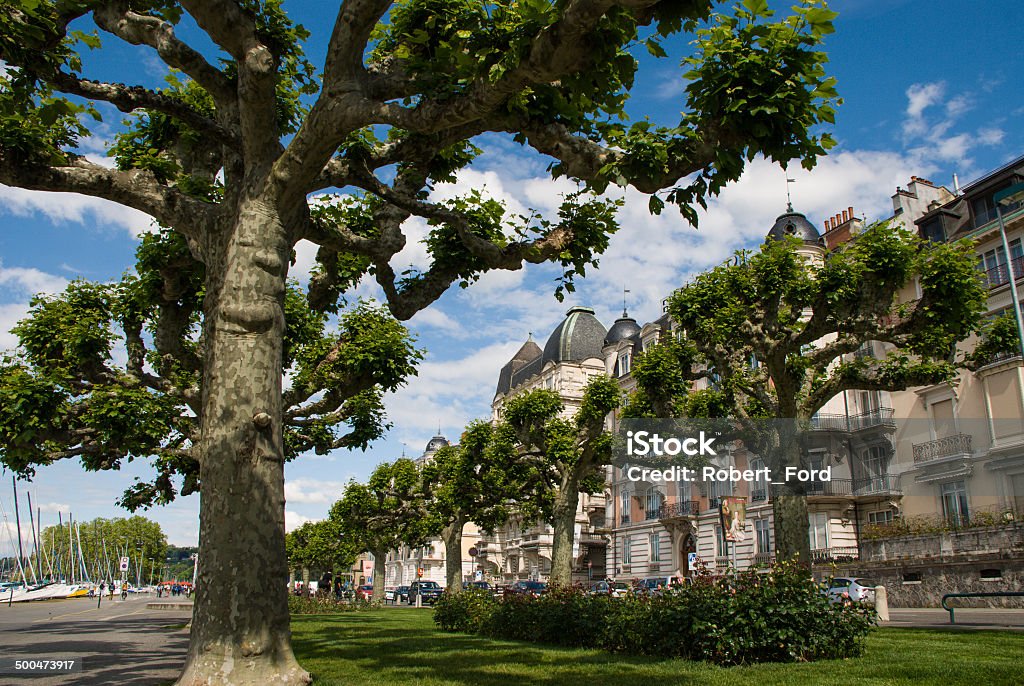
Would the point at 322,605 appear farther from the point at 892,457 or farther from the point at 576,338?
the point at 576,338

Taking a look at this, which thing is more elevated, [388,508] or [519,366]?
[519,366]

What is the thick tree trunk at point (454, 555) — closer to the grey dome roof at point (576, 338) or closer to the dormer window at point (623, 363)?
the dormer window at point (623, 363)

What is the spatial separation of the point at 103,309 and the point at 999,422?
32.8 metres

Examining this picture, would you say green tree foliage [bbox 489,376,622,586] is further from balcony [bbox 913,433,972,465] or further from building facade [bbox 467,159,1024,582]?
balcony [bbox 913,433,972,465]

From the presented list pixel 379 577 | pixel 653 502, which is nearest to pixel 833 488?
pixel 653 502

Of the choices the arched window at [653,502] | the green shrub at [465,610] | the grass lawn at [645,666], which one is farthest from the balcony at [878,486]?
the green shrub at [465,610]

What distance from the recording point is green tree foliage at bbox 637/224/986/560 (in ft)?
55.6

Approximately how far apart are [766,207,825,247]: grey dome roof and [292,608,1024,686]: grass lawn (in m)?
29.5

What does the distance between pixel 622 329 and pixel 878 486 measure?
26606 mm

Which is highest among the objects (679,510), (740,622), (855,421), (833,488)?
(855,421)

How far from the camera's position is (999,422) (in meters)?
30.9

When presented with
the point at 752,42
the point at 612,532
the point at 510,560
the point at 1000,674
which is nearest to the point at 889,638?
the point at 1000,674

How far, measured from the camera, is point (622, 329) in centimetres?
5994

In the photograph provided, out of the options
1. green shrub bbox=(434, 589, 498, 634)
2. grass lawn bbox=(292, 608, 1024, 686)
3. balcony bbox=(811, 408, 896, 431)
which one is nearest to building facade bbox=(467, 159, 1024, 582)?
balcony bbox=(811, 408, 896, 431)
